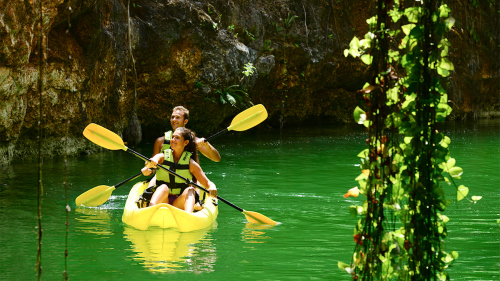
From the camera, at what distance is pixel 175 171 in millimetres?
5695

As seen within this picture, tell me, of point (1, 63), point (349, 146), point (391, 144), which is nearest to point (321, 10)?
point (349, 146)

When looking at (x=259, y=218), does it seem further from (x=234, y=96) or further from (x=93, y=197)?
(x=234, y=96)

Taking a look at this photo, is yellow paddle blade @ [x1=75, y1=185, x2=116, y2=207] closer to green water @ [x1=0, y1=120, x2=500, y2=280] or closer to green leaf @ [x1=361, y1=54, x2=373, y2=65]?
green water @ [x1=0, y1=120, x2=500, y2=280]

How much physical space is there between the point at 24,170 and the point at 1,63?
179cm

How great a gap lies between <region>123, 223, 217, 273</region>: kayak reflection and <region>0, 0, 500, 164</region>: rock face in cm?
188

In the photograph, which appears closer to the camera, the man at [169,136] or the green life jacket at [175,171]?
the green life jacket at [175,171]

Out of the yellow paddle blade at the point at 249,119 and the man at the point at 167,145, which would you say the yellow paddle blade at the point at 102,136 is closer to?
the man at the point at 167,145

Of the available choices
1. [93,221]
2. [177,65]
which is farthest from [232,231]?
[177,65]

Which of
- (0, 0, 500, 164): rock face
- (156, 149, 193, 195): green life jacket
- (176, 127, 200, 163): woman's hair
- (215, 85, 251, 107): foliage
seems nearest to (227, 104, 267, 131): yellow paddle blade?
(176, 127, 200, 163): woman's hair

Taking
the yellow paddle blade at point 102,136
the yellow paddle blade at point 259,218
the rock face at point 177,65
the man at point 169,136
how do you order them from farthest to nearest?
the rock face at point 177,65
the man at point 169,136
the yellow paddle blade at point 102,136
the yellow paddle blade at point 259,218

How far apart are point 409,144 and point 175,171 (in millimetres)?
4094

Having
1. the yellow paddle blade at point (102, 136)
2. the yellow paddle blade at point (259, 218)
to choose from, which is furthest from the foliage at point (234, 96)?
the yellow paddle blade at point (259, 218)

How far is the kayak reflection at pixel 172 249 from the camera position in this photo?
12.9 ft

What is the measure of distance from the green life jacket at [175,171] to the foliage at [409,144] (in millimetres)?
3954
